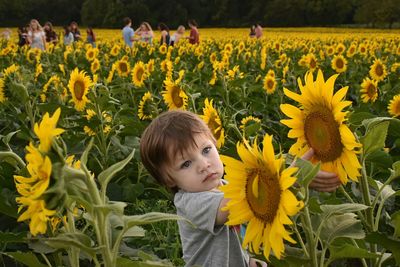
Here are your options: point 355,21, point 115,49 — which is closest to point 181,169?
point 115,49

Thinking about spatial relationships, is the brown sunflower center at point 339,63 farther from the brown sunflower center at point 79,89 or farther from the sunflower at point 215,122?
the sunflower at point 215,122

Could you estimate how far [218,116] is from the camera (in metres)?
3.19

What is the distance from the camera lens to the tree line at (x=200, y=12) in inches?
1789

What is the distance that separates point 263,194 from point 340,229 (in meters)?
0.33

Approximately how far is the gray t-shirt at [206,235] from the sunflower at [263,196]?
0.37 m

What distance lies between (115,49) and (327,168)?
10192 mm

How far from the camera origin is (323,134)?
1.84m

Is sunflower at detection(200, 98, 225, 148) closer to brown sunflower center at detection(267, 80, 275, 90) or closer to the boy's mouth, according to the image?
the boy's mouth

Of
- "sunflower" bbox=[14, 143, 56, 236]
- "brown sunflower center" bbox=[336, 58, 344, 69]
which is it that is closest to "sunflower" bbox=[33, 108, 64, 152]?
"sunflower" bbox=[14, 143, 56, 236]

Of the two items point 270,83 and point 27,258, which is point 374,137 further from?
point 270,83

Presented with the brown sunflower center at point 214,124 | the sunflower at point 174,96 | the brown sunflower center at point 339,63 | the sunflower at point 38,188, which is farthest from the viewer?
the brown sunflower center at point 339,63

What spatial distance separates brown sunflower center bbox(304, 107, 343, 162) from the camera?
1.81m

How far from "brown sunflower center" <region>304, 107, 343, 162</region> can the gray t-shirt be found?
0.33m

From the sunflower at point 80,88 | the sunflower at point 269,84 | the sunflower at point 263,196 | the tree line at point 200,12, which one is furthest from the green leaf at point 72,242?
the tree line at point 200,12
